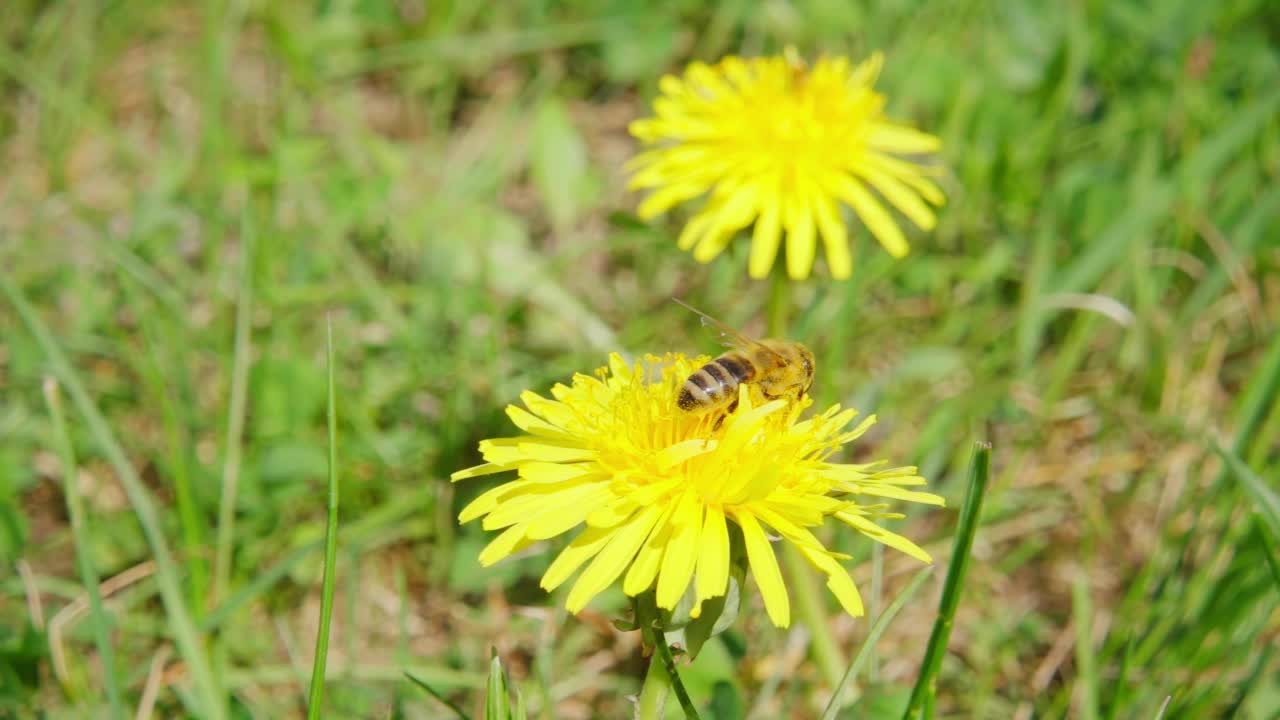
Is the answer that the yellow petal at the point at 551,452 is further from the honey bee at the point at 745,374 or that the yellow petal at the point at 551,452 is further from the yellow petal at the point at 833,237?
the yellow petal at the point at 833,237

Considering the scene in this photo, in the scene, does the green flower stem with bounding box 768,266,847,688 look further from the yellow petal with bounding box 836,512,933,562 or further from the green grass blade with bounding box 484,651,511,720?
the green grass blade with bounding box 484,651,511,720

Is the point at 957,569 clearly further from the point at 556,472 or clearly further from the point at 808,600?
the point at 808,600

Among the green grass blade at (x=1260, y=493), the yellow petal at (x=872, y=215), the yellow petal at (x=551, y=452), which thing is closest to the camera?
the yellow petal at (x=551, y=452)

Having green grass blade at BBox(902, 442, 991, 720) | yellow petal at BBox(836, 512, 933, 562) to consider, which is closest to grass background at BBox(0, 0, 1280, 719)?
green grass blade at BBox(902, 442, 991, 720)

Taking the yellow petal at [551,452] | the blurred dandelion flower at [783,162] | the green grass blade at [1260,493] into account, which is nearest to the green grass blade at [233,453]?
the blurred dandelion flower at [783,162]

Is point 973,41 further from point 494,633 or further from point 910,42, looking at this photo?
point 494,633

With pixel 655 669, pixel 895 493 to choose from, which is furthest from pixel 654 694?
pixel 895 493
